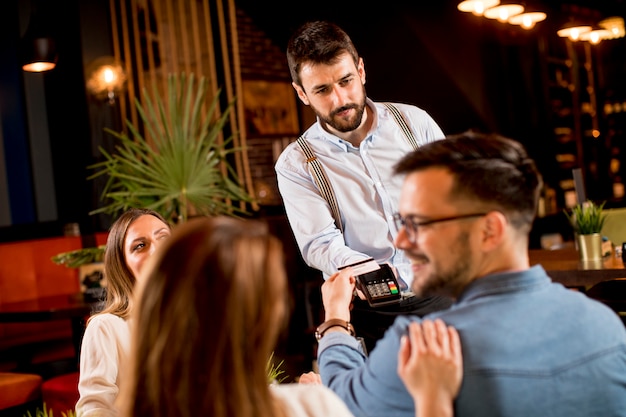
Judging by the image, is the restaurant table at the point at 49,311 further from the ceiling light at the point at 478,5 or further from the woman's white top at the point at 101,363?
the ceiling light at the point at 478,5

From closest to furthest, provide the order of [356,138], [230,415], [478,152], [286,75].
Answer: [230,415]
[478,152]
[356,138]
[286,75]

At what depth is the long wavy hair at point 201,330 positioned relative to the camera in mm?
1114

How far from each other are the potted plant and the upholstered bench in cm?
284

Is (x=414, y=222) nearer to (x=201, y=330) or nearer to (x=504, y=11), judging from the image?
(x=201, y=330)

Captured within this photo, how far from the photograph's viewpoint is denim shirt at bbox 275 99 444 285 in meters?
2.59

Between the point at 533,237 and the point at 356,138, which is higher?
the point at 356,138

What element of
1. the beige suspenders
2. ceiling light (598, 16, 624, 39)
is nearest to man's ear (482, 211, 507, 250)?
the beige suspenders

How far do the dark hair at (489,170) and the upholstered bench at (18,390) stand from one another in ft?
11.1

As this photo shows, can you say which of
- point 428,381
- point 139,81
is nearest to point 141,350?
point 428,381

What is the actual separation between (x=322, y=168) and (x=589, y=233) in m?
1.81

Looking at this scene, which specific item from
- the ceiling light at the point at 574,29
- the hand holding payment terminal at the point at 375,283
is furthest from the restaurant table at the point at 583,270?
the ceiling light at the point at 574,29

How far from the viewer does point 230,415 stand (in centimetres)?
113

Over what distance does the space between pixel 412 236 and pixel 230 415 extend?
563 millimetres

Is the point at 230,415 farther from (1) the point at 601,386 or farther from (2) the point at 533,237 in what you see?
(2) the point at 533,237
